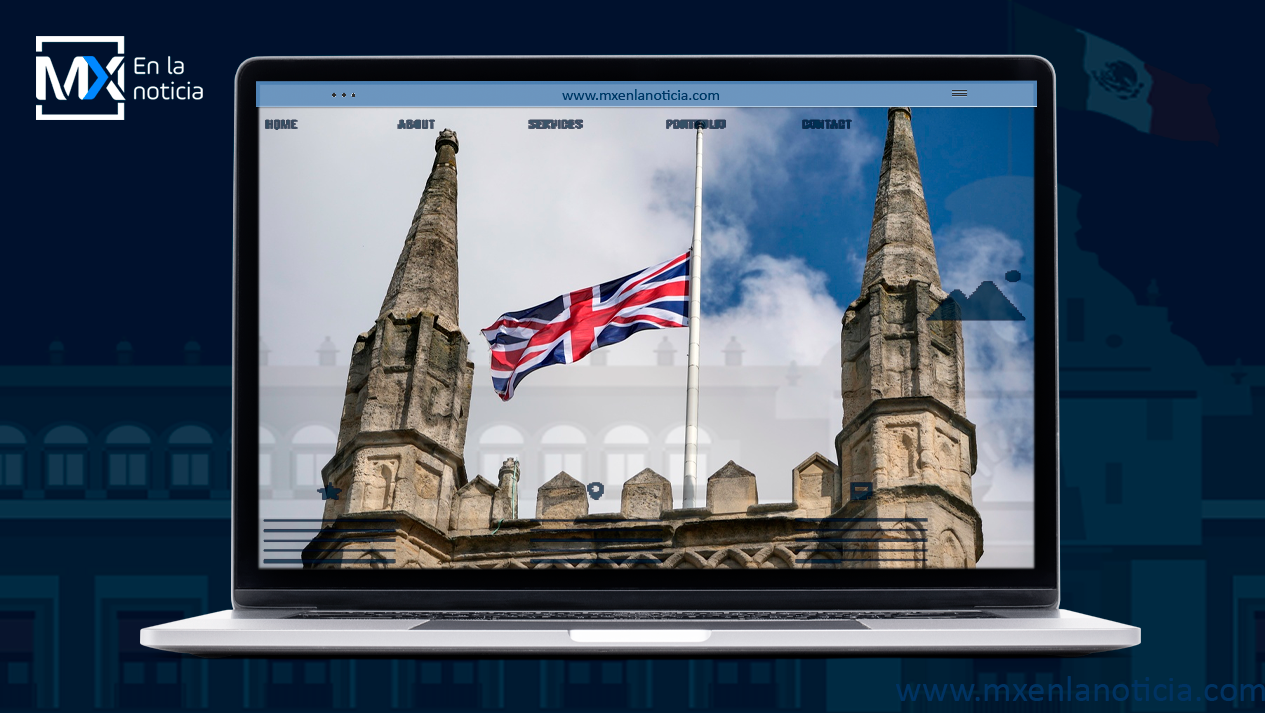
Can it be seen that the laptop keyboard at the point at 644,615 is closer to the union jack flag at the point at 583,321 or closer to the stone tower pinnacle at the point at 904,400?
the stone tower pinnacle at the point at 904,400

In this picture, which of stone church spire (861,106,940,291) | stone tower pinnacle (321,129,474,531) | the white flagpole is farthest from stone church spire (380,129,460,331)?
stone church spire (861,106,940,291)

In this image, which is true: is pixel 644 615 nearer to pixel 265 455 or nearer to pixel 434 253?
pixel 265 455

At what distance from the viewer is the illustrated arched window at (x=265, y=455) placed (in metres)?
7.80

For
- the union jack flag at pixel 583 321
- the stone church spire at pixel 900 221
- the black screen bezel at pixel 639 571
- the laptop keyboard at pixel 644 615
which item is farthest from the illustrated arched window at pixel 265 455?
the stone church spire at pixel 900 221

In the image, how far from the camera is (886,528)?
26.3ft

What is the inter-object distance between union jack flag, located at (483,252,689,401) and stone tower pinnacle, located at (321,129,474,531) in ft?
2.65

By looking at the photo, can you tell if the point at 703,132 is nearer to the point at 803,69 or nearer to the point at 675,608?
the point at 803,69

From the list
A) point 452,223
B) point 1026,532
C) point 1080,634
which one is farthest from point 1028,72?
point 452,223

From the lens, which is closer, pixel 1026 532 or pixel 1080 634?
pixel 1080 634

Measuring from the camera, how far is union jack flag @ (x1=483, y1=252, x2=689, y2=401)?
985 centimetres

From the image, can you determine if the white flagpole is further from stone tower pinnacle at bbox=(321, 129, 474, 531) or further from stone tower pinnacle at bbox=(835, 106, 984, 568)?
stone tower pinnacle at bbox=(321, 129, 474, 531)

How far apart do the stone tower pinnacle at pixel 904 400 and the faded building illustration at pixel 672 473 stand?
0.6 inches

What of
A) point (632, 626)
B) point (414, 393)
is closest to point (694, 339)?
point (414, 393)

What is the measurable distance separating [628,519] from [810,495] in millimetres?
1191
